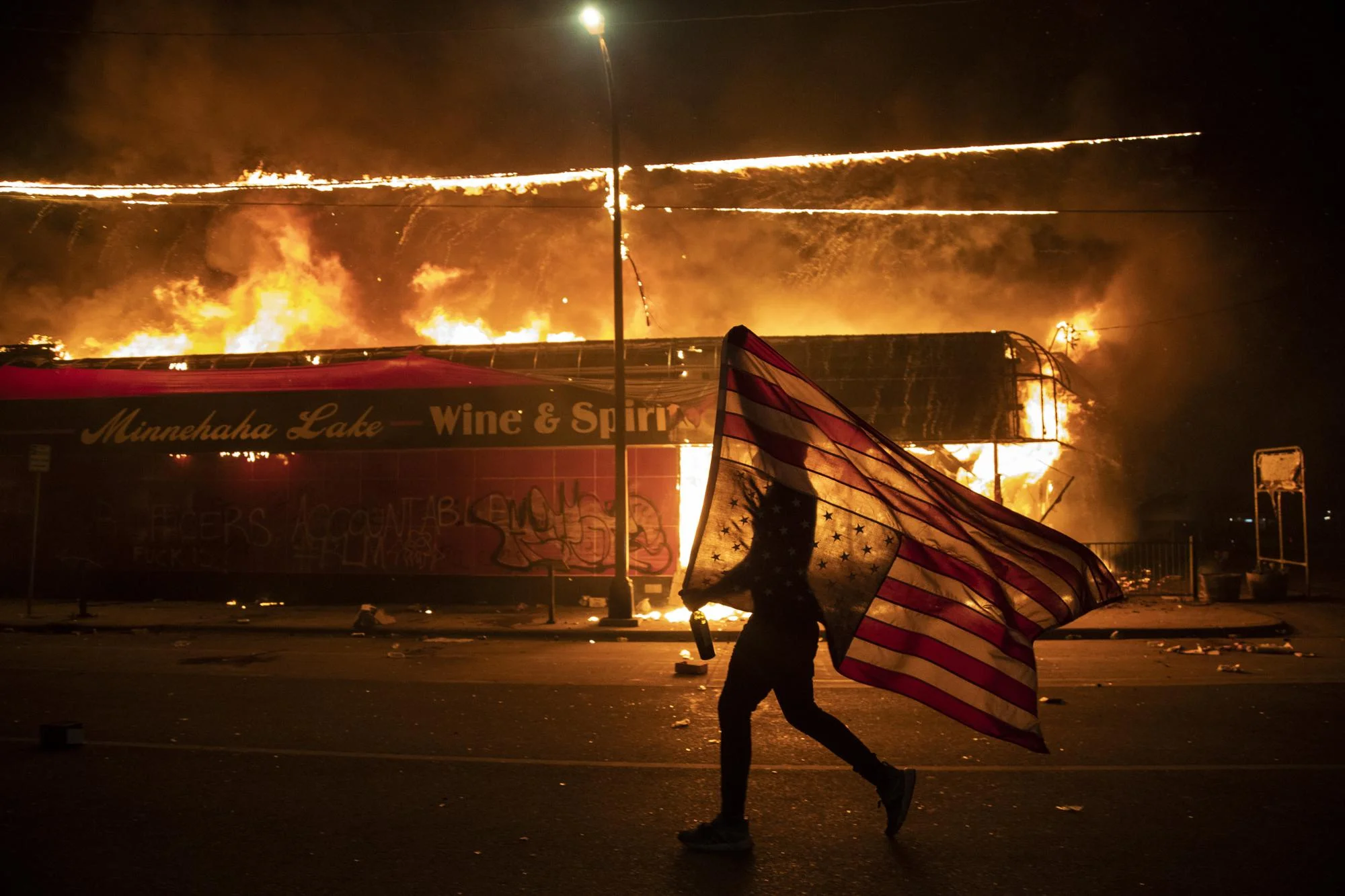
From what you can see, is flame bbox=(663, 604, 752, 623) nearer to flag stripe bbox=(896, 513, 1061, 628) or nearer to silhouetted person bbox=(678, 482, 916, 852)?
flag stripe bbox=(896, 513, 1061, 628)

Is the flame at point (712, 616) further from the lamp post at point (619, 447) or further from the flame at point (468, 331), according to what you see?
the flame at point (468, 331)

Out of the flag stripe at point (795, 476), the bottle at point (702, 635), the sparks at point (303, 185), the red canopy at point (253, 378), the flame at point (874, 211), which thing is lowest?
the bottle at point (702, 635)

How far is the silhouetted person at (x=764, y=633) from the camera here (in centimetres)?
477

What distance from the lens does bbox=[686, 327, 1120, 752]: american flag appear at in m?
4.82

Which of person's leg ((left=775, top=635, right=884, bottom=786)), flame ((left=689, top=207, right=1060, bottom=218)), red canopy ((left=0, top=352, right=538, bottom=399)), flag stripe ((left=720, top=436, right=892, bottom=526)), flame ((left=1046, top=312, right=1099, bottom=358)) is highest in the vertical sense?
flame ((left=689, top=207, right=1060, bottom=218))

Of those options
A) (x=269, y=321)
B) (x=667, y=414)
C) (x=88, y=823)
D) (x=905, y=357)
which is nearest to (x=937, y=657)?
(x=88, y=823)

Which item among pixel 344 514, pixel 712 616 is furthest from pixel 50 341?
pixel 712 616

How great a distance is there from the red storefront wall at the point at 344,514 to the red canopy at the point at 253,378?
4.33 ft

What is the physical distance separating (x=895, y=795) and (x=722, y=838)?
2.82ft

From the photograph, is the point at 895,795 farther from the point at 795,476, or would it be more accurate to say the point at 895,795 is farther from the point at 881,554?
the point at 795,476

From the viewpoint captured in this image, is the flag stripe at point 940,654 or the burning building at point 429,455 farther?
→ the burning building at point 429,455

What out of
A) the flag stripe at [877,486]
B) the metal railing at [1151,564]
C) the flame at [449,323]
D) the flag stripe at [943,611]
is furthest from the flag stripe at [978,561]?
the flame at [449,323]

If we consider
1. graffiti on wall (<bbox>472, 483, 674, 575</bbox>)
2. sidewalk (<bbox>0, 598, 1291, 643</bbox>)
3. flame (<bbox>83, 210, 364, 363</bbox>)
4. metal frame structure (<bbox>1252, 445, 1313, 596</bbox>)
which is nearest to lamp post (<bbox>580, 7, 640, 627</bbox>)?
sidewalk (<bbox>0, 598, 1291, 643</bbox>)

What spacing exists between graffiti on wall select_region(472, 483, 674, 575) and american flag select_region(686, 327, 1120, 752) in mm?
12890
